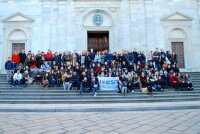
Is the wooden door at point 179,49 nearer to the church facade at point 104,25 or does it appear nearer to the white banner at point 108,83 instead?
the church facade at point 104,25

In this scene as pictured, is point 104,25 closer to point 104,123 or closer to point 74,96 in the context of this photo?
point 74,96

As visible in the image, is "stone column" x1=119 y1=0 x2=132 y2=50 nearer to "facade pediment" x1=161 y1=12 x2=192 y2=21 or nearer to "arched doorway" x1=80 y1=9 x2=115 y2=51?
"arched doorway" x1=80 y1=9 x2=115 y2=51

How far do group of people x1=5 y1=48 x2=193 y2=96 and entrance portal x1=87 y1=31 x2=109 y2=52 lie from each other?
226 inches

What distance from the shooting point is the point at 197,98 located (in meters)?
17.6

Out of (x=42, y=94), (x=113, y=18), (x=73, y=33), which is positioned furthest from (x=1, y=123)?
(x=113, y=18)

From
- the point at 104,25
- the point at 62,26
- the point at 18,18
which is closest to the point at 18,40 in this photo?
the point at 18,18

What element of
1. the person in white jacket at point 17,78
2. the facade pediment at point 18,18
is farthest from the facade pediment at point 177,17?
the person in white jacket at point 17,78

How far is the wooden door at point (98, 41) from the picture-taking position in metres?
27.9

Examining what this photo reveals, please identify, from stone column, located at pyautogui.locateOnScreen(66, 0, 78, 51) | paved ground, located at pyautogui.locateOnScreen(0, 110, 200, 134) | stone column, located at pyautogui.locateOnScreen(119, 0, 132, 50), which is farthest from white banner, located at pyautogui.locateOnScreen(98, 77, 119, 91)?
stone column, located at pyautogui.locateOnScreen(66, 0, 78, 51)

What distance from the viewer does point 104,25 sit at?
27125 millimetres

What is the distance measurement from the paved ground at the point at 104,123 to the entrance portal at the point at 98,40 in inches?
588

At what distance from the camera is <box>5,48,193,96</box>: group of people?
18.9 meters

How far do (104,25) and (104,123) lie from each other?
17.4m

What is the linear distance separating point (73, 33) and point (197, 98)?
525 inches
